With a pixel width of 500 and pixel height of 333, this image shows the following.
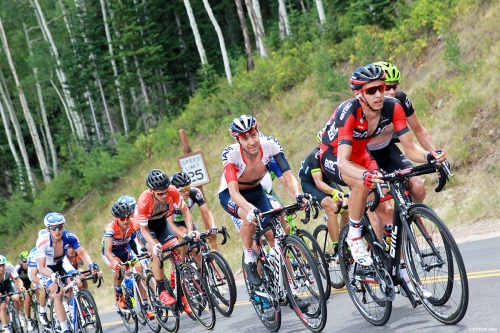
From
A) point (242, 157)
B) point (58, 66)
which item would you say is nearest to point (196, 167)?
point (242, 157)

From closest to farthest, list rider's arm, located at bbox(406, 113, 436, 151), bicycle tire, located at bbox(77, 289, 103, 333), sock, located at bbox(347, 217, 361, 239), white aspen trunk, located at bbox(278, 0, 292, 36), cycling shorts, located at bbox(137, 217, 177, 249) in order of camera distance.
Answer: sock, located at bbox(347, 217, 361, 239), rider's arm, located at bbox(406, 113, 436, 151), bicycle tire, located at bbox(77, 289, 103, 333), cycling shorts, located at bbox(137, 217, 177, 249), white aspen trunk, located at bbox(278, 0, 292, 36)

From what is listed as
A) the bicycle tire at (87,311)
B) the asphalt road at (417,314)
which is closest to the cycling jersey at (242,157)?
the asphalt road at (417,314)

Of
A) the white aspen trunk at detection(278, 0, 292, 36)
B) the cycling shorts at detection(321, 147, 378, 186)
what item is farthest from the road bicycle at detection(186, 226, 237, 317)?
the white aspen trunk at detection(278, 0, 292, 36)

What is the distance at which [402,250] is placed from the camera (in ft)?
19.6

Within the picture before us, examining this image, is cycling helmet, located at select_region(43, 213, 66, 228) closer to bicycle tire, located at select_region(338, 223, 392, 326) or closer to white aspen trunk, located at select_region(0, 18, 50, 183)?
bicycle tire, located at select_region(338, 223, 392, 326)

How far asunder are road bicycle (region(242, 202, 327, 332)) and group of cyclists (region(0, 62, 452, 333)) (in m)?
0.13

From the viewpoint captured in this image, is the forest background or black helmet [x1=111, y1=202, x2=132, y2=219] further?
the forest background

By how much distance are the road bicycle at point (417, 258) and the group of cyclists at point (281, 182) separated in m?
0.13

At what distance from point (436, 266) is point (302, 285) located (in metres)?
1.81

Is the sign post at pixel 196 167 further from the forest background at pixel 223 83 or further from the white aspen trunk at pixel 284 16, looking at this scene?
the white aspen trunk at pixel 284 16

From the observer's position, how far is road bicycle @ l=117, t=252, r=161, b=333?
10.6 m

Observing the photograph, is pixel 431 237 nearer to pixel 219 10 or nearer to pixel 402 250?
pixel 402 250

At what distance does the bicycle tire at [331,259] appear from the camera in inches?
350

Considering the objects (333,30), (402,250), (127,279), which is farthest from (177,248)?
(333,30)
